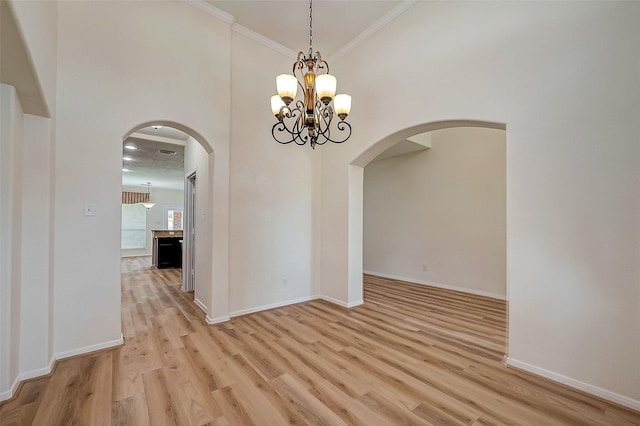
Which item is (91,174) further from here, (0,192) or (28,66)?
(28,66)

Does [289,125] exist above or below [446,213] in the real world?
above

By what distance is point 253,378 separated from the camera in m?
2.20

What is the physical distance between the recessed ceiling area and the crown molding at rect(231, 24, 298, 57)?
98.5 inches

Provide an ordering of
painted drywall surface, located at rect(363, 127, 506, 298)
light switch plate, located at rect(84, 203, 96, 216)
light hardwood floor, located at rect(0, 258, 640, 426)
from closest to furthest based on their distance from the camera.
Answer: light hardwood floor, located at rect(0, 258, 640, 426), light switch plate, located at rect(84, 203, 96, 216), painted drywall surface, located at rect(363, 127, 506, 298)

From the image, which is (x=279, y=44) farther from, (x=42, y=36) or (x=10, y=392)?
(x=10, y=392)

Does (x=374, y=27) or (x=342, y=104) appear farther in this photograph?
(x=374, y=27)

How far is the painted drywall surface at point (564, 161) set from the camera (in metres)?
1.94

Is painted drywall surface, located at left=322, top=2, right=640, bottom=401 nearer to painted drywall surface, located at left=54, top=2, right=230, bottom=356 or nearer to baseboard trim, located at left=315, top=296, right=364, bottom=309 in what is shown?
baseboard trim, located at left=315, top=296, right=364, bottom=309

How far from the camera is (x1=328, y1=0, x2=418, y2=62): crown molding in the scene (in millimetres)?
3329

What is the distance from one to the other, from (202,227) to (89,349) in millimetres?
1915

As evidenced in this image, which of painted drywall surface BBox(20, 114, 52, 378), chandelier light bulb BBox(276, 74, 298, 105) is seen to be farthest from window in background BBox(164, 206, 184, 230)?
chandelier light bulb BBox(276, 74, 298, 105)

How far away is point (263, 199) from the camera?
3.93 meters

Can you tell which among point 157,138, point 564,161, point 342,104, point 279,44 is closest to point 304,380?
point 342,104

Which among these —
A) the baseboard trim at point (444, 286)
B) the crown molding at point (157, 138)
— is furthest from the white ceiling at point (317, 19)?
the baseboard trim at point (444, 286)
